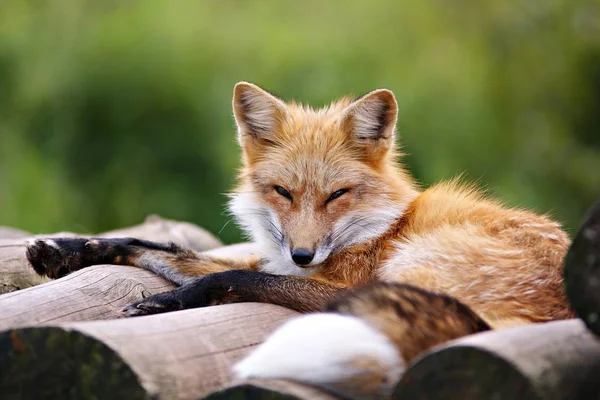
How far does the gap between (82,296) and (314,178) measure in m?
1.13

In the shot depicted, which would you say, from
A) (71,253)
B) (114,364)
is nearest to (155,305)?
(71,253)

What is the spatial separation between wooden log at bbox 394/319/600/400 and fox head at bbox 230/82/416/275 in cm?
146

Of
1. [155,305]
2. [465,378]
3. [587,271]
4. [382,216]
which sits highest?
[587,271]

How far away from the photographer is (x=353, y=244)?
3510 millimetres

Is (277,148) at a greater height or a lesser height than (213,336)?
greater

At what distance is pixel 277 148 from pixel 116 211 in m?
4.98

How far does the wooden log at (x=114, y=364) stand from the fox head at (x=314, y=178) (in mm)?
1087

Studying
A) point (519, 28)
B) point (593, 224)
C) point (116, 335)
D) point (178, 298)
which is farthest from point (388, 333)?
point (519, 28)

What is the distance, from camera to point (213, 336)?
2459 millimetres

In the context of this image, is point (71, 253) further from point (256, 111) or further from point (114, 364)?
point (114, 364)

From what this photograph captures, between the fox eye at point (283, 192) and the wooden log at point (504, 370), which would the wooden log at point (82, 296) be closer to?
the fox eye at point (283, 192)

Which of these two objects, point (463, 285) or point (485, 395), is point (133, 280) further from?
point (485, 395)

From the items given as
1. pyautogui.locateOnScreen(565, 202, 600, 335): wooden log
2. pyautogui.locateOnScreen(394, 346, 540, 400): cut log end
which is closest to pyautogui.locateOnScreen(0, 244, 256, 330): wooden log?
pyautogui.locateOnScreen(394, 346, 540, 400): cut log end

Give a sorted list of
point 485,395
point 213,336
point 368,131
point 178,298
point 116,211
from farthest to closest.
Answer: point 116,211
point 368,131
point 178,298
point 213,336
point 485,395
